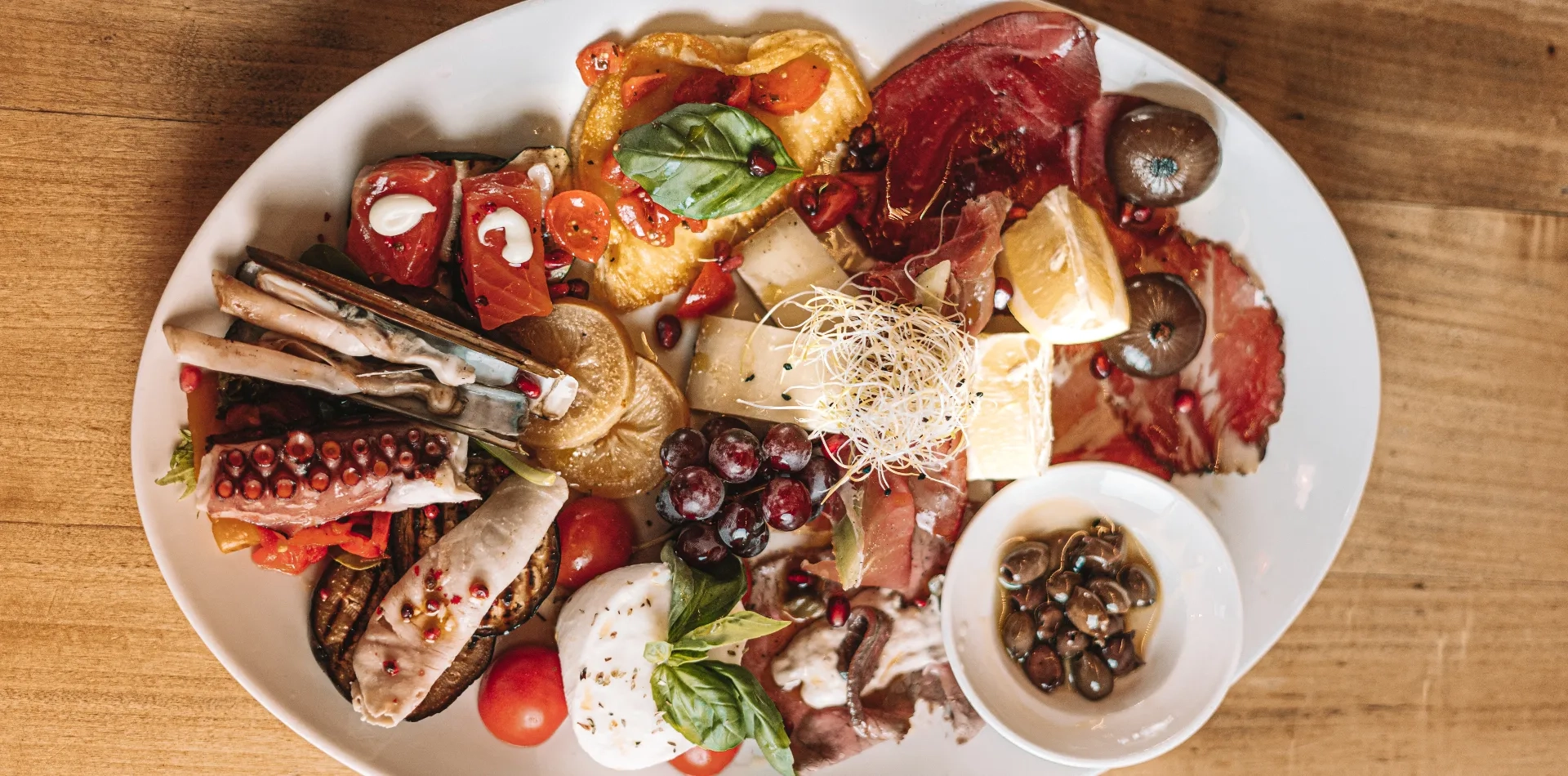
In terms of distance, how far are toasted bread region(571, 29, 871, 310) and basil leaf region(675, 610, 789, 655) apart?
0.89m

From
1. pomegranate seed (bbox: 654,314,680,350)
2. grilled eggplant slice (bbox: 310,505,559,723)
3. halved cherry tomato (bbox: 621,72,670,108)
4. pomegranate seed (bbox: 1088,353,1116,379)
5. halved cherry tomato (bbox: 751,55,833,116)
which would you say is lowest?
grilled eggplant slice (bbox: 310,505,559,723)

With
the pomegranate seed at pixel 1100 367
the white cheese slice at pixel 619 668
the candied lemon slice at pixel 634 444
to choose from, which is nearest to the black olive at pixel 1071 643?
the pomegranate seed at pixel 1100 367

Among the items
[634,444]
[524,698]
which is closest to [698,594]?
[634,444]

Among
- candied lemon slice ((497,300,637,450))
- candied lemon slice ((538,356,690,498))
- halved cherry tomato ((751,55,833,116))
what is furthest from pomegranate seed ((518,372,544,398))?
halved cherry tomato ((751,55,833,116))

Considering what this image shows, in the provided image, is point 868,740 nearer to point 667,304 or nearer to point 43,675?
point 667,304

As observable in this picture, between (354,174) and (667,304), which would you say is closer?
(354,174)

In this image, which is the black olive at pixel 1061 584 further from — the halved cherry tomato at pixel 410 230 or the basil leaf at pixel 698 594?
the halved cherry tomato at pixel 410 230

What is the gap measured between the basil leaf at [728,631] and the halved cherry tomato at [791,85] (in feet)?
4.30

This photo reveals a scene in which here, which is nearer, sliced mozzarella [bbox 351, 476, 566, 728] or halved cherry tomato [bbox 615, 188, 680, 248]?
sliced mozzarella [bbox 351, 476, 566, 728]

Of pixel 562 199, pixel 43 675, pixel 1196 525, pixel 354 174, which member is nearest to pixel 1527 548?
pixel 1196 525

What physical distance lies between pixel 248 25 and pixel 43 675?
6.27ft

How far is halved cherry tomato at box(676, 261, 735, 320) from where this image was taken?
2.27 meters

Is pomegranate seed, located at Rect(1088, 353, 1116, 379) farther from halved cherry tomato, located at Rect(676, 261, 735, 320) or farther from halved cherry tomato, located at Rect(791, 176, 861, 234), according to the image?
halved cherry tomato, located at Rect(676, 261, 735, 320)

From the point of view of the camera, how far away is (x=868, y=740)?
2312mm
